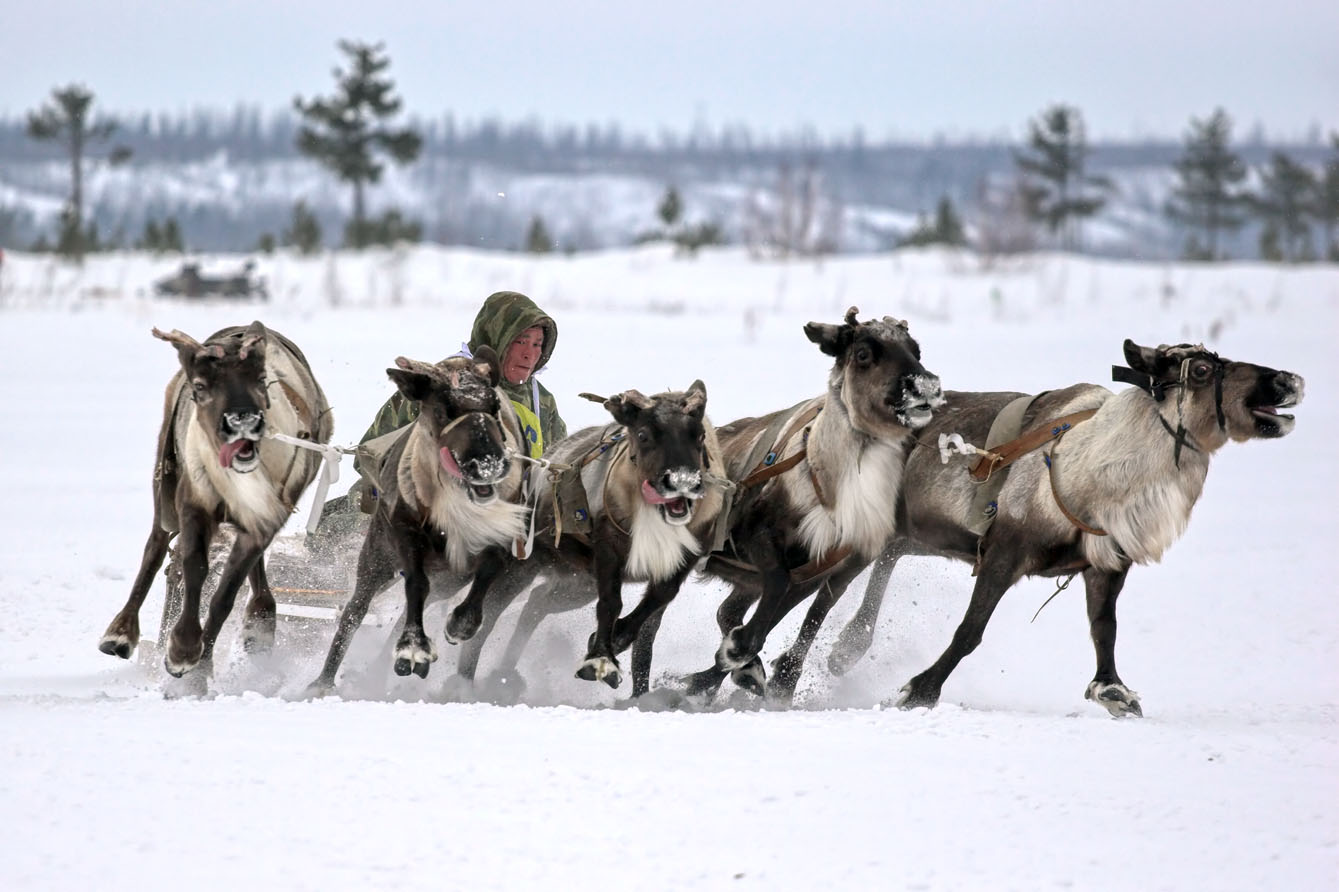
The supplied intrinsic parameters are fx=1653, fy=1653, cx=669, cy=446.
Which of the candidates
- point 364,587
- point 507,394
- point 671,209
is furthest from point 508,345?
point 671,209

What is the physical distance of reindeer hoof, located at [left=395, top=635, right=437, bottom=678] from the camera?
7.19 metres

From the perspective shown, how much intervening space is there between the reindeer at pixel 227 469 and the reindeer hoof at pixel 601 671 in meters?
1.59

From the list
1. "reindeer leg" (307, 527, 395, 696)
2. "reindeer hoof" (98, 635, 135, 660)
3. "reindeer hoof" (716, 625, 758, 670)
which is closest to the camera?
"reindeer hoof" (716, 625, 758, 670)

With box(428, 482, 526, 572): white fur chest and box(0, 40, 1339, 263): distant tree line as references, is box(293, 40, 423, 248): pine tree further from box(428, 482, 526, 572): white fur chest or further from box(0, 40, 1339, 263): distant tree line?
box(428, 482, 526, 572): white fur chest

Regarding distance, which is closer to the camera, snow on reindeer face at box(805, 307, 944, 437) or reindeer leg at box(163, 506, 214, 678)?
snow on reindeer face at box(805, 307, 944, 437)

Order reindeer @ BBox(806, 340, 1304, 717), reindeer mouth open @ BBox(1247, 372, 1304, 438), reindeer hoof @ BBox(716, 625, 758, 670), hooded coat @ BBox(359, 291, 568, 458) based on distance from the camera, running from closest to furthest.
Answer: reindeer mouth open @ BBox(1247, 372, 1304, 438), reindeer @ BBox(806, 340, 1304, 717), reindeer hoof @ BBox(716, 625, 758, 670), hooded coat @ BBox(359, 291, 568, 458)

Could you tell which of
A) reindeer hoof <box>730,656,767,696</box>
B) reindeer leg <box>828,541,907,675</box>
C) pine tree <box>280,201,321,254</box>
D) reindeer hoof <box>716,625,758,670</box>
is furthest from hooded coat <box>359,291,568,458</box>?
pine tree <box>280,201,321,254</box>

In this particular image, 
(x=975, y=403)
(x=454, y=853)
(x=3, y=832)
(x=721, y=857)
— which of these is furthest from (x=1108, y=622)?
(x=3, y=832)

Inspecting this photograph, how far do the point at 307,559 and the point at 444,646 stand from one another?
91 cm

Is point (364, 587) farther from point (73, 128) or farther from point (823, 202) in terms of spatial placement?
point (823, 202)

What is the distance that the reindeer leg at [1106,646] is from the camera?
7273 millimetres

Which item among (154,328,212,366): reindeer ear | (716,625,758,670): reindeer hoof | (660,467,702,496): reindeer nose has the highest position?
(154,328,212,366): reindeer ear

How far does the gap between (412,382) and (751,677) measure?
2.06 meters

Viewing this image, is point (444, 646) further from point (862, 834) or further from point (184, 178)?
point (184, 178)
